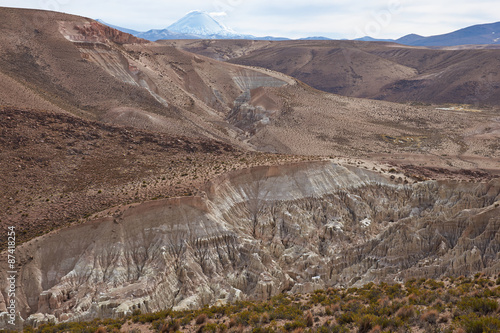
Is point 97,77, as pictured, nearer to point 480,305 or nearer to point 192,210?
point 192,210

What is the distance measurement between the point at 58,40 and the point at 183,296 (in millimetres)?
63365

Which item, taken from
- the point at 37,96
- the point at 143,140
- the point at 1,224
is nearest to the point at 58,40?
the point at 37,96

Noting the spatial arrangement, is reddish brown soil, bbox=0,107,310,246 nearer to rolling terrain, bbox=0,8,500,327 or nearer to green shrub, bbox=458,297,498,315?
rolling terrain, bbox=0,8,500,327

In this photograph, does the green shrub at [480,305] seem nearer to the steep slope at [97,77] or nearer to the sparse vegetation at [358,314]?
the sparse vegetation at [358,314]

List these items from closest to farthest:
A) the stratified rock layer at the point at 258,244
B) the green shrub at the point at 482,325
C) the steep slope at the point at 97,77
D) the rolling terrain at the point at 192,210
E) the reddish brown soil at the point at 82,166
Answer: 1. the green shrub at the point at 482,325
2. the stratified rock layer at the point at 258,244
3. the rolling terrain at the point at 192,210
4. the reddish brown soil at the point at 82,166
5. the steep slope at the point at 97,77

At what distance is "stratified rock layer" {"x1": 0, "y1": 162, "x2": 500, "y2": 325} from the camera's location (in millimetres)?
25438

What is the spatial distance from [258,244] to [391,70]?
14633 cm

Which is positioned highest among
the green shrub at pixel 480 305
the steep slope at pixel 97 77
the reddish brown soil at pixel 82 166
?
the steep slope at pixel 97 77

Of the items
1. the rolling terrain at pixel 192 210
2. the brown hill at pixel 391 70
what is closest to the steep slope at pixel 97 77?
the rolling terrain at pixel 192 210

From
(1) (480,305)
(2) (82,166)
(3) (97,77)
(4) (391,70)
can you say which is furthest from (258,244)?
(4) (391,70)

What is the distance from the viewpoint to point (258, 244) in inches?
1215

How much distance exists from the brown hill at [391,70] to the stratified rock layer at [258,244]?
105 metres

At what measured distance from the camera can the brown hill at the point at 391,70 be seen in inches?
5153

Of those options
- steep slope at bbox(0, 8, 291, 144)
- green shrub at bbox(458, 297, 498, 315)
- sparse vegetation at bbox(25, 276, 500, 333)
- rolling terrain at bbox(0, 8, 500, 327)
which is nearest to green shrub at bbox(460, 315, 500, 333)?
sparse vegetation at bbox(25, 276, 500, 333)
